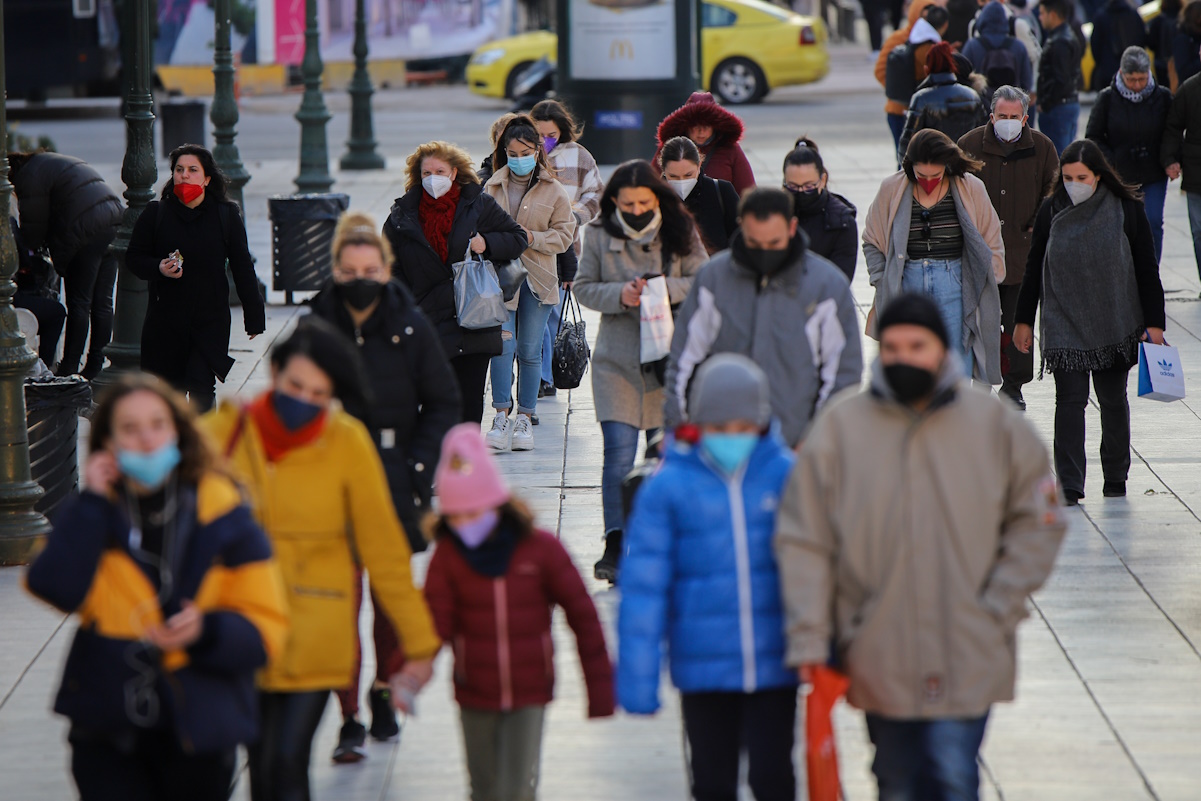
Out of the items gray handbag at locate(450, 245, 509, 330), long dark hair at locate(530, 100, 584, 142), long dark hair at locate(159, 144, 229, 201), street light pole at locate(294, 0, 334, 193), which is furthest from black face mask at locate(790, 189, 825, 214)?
street light pole at locate(294, 0, 334, 193)

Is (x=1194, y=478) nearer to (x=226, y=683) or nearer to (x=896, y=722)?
(x=896, y=722)

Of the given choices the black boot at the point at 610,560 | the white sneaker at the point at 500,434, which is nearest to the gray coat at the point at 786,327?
the black boot at the point at 610,560

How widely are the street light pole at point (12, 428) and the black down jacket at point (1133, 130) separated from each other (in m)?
8.25

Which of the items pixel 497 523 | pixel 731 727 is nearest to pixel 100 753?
pixel 497 523

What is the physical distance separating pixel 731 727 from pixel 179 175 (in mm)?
5370

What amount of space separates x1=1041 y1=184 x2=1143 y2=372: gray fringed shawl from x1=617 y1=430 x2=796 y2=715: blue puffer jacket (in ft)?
14.9

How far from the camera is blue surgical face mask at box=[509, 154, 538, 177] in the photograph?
964cm

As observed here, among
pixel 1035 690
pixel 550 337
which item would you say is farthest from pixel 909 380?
pixel 550 337

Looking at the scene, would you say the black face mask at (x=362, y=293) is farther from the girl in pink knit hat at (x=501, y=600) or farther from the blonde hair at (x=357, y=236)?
the girl in pink knit hat at (x=501, y=600)

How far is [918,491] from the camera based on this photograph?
171 inches

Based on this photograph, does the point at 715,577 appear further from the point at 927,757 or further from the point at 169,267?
the point at 169,267

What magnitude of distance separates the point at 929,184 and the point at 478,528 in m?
4.43

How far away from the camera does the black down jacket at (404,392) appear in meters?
5.76

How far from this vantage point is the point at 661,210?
725 centimetres
